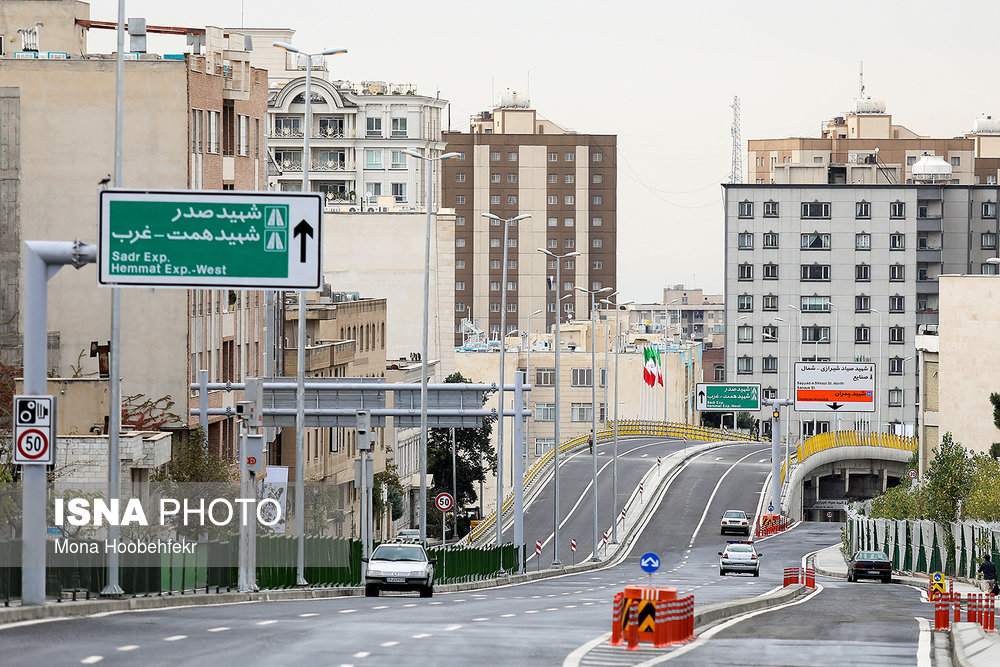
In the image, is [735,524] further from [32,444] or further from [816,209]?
[816,209]

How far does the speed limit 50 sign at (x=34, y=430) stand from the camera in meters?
24.4

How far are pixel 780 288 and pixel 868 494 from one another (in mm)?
38191

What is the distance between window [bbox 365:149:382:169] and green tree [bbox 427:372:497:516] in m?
56.7

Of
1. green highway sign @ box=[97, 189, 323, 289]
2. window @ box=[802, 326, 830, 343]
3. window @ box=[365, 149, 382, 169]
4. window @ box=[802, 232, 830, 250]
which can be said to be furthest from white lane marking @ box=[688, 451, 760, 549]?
green highway sign @ box=[97, 189, 323, 289]

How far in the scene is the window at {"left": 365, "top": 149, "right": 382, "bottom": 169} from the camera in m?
165

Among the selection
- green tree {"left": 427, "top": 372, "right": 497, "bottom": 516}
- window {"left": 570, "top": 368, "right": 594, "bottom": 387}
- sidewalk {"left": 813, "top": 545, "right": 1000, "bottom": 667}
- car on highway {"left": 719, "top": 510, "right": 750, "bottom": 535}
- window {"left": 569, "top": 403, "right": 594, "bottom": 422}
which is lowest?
car on highway {"left": 719, "top": 510, "right": 750, "bottom": 535}

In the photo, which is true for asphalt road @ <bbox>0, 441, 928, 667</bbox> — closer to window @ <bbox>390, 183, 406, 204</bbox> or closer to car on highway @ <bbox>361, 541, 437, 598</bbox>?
car on highway @ <bbox>361, 541, 437, 598</bbox>

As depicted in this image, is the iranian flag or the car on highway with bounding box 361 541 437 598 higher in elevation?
the iranian flag

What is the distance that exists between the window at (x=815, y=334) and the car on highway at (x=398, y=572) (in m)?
128

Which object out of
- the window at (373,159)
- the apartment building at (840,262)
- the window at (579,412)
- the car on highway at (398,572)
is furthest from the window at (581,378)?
the car on highway at (398,572)

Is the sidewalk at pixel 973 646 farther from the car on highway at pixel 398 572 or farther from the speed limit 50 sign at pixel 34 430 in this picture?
the car on highway at pixel 398 572

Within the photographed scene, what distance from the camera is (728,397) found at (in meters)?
119

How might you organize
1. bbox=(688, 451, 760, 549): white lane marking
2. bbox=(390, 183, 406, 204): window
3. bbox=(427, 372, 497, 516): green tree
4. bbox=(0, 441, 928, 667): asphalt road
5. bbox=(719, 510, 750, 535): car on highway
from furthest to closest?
bbox=(390, 183, 406, 204): window, bbox=(427, 372, 497, 516): green tree, bbox=(719, 510, 750, 535): car on highway, bbox=(688, 451, 760, 549): white lane marking, bbox=(0, 441, 928, 667): asphalt road

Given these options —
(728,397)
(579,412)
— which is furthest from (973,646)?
(579,412)
